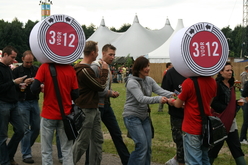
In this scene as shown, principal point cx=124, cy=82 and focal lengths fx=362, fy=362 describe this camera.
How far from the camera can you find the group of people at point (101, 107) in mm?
4500

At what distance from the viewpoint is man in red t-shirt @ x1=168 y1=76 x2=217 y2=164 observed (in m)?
4.37

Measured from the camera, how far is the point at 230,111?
5.30 meters

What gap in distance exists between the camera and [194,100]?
437 cm

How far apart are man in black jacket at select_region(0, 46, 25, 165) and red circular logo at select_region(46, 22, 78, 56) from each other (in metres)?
1.35

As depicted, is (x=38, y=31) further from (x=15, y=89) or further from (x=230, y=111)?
(x=230, y=111)

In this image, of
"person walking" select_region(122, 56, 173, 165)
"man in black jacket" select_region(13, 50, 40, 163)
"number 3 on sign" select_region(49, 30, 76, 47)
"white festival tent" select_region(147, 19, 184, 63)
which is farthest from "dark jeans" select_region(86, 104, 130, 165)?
"white festival tent" select_region(147, 19, 184, 63)

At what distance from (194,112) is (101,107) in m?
1.86

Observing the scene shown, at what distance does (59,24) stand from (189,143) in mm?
2262

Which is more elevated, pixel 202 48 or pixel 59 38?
pixel 59 38

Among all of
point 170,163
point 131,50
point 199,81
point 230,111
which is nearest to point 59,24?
point 199,81

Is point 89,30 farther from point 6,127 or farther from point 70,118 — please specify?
point 70,118

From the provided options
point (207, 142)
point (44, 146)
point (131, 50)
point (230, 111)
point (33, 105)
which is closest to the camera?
point (207, 142)

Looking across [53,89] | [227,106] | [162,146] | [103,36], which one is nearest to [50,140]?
[53,89]

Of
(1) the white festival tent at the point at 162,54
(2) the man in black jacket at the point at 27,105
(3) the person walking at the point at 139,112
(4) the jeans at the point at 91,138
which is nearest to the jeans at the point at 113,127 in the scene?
(4) the jeans at the point at 91,138
